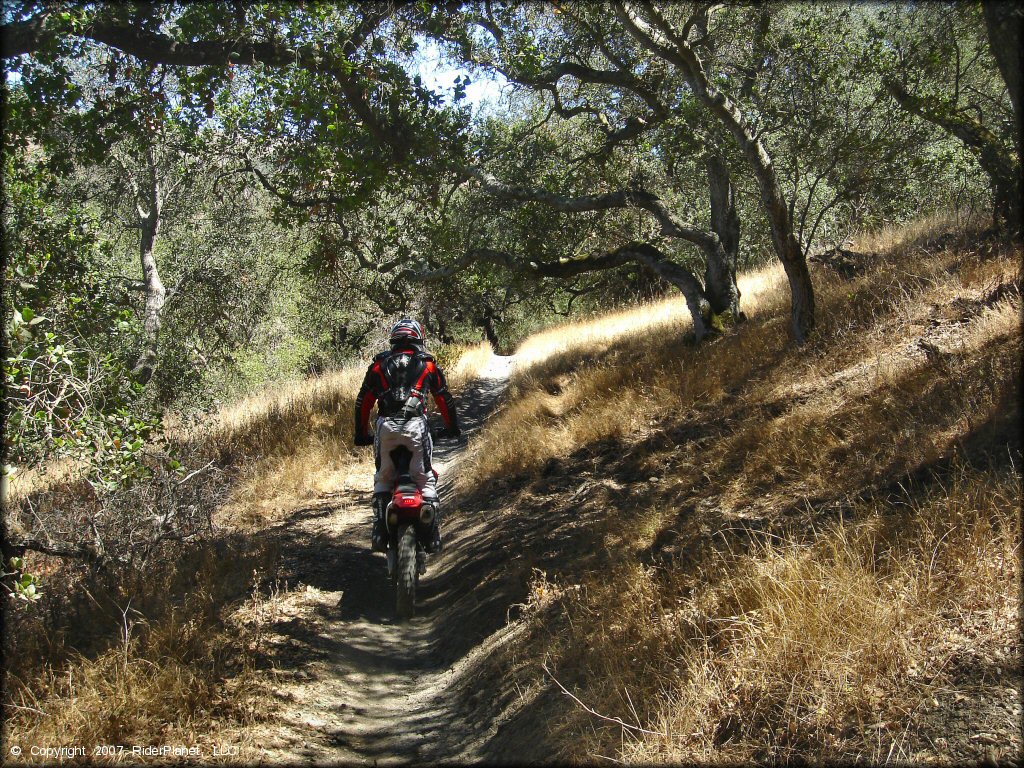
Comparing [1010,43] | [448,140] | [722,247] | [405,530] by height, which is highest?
[448,140]

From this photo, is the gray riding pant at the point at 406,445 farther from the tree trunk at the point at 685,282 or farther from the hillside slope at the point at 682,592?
the tree trunk at the point at 685,282

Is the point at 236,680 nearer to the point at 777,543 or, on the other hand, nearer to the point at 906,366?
the point at 777,543

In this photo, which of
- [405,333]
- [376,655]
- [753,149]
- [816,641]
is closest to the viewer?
[816,641]

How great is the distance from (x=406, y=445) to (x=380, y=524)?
0.71m

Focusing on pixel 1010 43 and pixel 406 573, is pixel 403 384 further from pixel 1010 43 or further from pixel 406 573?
pixel 1010 43

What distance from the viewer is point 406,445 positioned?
581 centimetres

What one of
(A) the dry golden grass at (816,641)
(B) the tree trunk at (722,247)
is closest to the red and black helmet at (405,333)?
(A) the dry golden grass at (816,641)

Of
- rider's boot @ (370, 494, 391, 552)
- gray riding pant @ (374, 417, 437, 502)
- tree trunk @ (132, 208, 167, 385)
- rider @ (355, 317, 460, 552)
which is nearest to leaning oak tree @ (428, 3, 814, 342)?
rider @ (355, 317, 460, 552)

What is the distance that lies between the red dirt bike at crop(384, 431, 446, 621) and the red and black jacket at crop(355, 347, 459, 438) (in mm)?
436

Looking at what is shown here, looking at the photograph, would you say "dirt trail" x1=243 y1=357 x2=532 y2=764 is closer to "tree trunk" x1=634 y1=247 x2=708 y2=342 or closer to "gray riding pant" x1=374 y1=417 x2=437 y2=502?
"gray riding pant" x1=374 y1=417 x2=437 y2=502

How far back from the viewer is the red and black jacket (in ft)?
19.5

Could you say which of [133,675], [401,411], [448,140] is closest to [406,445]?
[401,411]

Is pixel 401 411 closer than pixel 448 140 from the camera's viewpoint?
Yes

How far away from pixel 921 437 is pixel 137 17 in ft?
25.7
